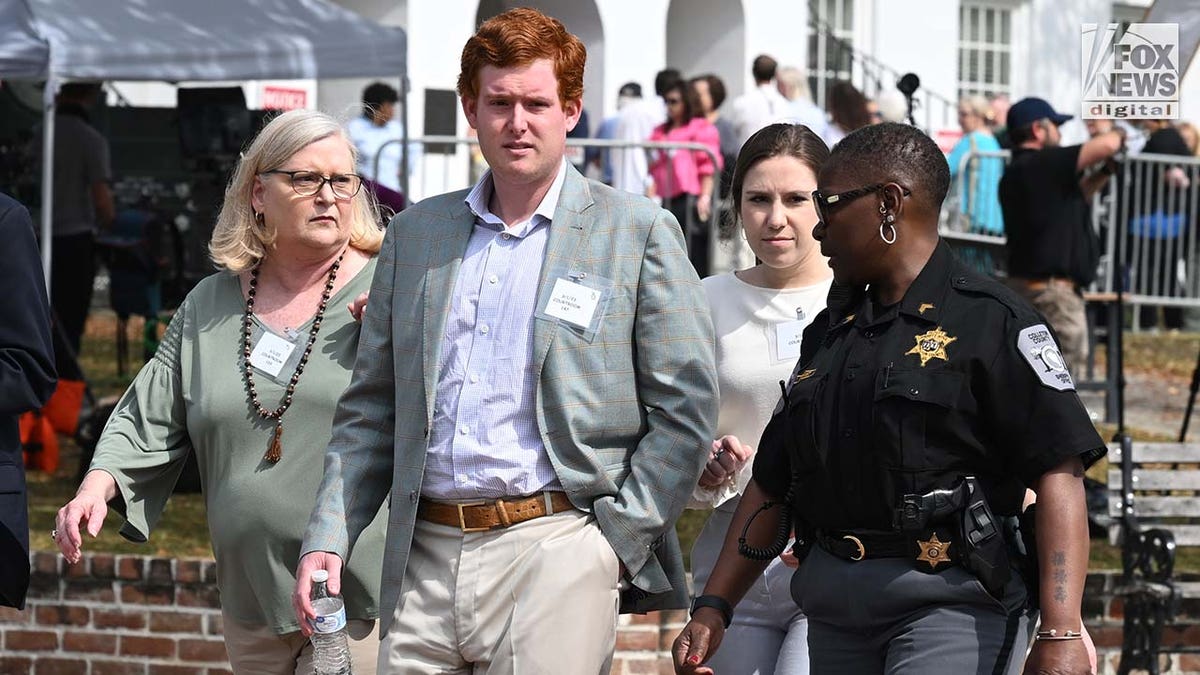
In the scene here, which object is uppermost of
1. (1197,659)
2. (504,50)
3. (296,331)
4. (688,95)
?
(688,95)

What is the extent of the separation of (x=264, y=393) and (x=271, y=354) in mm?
96

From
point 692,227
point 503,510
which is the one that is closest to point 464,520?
point 503,510

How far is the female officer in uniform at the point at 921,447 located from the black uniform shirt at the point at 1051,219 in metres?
6.46

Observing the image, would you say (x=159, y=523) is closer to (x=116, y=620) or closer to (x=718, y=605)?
(x=116, y=620)

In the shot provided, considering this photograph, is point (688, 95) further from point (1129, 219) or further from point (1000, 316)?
point (1000, 316)

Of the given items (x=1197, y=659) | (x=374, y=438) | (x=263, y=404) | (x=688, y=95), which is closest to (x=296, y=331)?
(x=263, y=404)

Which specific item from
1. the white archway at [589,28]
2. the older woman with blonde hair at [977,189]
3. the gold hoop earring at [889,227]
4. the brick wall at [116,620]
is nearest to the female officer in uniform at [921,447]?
the gold hoop earring at [889,227]

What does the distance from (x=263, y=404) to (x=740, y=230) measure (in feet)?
4.52

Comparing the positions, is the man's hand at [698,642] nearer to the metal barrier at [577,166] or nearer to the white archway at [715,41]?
the metal barrier at [577,166]

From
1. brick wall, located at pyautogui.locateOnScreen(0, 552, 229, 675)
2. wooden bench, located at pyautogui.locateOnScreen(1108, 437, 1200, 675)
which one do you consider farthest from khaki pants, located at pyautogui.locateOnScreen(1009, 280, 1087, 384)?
brick wall, located at pyautogui.locateOnScreen(0, 552, 229, 675)

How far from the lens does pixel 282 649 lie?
4320 millimetres

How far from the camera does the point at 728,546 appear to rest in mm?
3811

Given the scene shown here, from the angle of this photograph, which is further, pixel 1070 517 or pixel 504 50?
pixel 504 50

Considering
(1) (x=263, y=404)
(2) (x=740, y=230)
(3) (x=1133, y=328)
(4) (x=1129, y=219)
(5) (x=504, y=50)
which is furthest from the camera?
(3) (x=1133, y=328)
